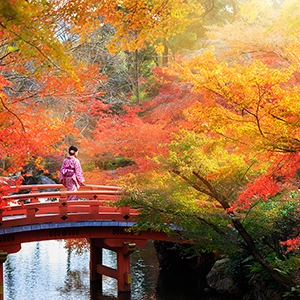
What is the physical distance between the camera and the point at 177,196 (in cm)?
1134

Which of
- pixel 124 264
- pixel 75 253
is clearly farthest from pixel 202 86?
pixel 75 253

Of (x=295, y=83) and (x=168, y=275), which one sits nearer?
(x=295, y=83)

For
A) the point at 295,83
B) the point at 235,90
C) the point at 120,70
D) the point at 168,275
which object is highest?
the point at 120,70

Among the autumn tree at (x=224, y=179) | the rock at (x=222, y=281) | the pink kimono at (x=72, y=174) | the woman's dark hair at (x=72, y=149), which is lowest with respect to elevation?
the rock at (x=222, y=281)

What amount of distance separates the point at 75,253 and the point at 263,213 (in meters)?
9.71

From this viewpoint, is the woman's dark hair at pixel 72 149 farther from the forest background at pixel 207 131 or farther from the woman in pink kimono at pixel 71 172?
the forest background at pixel 207 131

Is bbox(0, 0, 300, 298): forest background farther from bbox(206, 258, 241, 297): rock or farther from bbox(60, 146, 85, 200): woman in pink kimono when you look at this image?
bbox(60, 146, 85, 200): woman in pink kimono

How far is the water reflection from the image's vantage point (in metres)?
14.1

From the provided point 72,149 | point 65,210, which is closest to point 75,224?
point 65,210

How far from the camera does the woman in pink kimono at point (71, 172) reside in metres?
13.9

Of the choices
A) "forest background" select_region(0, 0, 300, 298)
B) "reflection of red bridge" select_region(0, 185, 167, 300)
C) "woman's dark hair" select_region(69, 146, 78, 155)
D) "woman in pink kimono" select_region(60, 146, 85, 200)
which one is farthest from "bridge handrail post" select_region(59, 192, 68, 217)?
"forest background" select_region(0, 0, 300, 298)

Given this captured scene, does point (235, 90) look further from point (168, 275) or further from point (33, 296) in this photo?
point (168, 275)

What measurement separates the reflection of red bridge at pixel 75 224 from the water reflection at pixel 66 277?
2.06 feet

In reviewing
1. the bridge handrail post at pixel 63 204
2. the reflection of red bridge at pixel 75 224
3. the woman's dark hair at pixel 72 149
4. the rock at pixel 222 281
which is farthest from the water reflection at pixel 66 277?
the woman's dark hair at pixel 72 149
